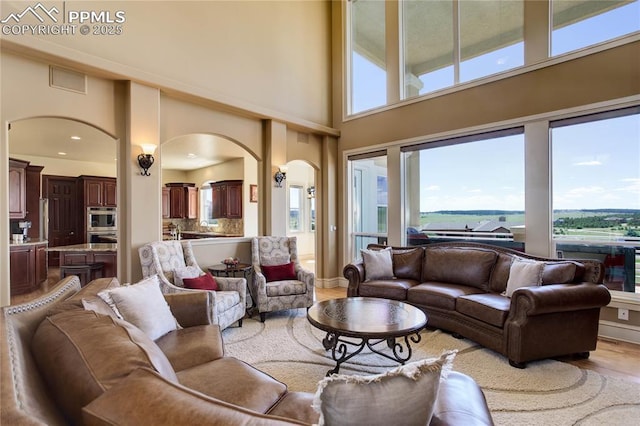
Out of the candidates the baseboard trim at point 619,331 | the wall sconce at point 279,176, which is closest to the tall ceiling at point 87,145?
the wall sconce at point 279,176

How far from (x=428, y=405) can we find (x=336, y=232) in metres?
5.53

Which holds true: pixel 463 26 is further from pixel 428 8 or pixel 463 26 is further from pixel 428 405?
pixel 428 405

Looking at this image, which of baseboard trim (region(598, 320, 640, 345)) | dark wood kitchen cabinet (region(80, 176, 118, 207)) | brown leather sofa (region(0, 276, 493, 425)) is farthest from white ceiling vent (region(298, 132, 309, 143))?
dark wood kitchen cabinet (region(80, 176, 118, 207))

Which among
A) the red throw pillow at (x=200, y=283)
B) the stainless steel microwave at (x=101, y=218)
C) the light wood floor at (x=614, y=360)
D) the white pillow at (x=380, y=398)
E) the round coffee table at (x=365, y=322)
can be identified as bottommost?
the light wood floor at (x=614, y=360)

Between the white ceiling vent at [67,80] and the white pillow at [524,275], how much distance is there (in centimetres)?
516

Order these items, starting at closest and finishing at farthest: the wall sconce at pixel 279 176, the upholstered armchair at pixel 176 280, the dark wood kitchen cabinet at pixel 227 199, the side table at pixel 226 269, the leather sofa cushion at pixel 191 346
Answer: the leather sofa cushion at pixel 191 346
the upholstered armchair at pixel 176 280
the side table at pixel 226 269
the wall sconce at pixel 279 176
the dark wood kitchen cabinet at pixel 227 199

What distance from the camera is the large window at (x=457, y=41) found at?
180 inches

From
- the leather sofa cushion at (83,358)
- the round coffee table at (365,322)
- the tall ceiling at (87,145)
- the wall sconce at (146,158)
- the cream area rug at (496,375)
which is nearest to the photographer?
the leather sofa cushion at (83,358)

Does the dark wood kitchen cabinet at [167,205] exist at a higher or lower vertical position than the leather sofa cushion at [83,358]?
higher

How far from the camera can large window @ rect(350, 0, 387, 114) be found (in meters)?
5.92

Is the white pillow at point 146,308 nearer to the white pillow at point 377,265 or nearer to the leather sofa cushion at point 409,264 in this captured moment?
the white pillow at point 377,265

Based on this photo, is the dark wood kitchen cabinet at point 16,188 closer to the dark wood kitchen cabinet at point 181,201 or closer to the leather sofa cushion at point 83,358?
the dark wood kitchen cabinet at point 181,201

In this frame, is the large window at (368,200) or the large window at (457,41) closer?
the large window at (457,41)

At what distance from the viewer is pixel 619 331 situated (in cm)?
367
